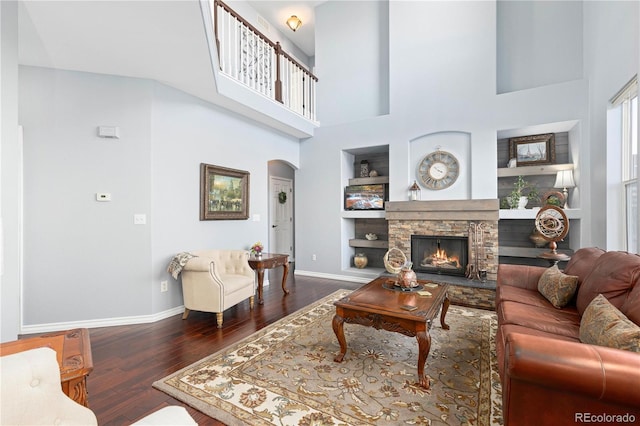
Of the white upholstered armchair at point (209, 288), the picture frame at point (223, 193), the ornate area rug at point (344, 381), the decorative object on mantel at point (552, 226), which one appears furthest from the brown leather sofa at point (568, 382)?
the picture frame at point (223, 193)

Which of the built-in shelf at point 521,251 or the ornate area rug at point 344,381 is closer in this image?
the ornate area rug at point 344,381

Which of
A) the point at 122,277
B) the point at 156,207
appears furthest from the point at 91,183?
the point at 122,277

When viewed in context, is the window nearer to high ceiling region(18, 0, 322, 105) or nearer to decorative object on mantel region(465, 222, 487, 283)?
decorative object on mantel region(465, 222, 487, 283)

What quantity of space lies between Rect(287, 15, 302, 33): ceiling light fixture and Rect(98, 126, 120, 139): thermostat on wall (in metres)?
4.81

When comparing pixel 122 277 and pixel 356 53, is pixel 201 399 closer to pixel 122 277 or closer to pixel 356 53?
pixel 122 277

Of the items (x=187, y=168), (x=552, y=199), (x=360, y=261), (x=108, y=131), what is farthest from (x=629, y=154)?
(x=108, y=131)

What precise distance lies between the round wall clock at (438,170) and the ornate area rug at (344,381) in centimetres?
253

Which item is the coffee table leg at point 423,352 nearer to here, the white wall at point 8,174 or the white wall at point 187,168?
the white wall at point 8,174

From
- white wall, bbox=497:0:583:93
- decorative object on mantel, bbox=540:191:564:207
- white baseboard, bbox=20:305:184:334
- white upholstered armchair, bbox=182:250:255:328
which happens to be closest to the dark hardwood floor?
white baseboard, bbox=20:305:184:334

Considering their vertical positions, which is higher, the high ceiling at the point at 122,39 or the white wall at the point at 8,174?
the high ceiling at the point at 122,39

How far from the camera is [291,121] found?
538cm

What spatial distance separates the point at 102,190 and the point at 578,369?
4.30 metres

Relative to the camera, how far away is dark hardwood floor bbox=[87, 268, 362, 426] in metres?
2.01

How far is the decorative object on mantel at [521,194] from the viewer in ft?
14.9
